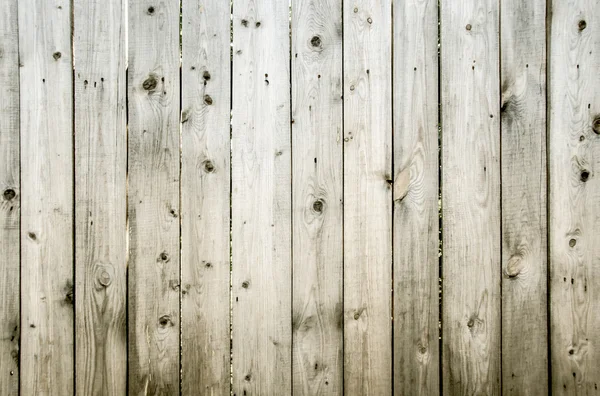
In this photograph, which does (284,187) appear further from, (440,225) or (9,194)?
(9,194)

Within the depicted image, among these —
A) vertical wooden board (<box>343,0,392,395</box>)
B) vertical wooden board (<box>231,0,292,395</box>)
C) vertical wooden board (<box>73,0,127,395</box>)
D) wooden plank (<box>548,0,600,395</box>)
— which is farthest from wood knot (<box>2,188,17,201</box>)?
wooden plank (<box>548,0,600,395</box>)

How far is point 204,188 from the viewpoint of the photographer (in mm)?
1379

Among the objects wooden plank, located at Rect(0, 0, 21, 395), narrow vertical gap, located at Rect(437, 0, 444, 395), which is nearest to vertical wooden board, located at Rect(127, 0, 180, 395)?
wooden plank, located at Rect(0, 0, 21, 395)

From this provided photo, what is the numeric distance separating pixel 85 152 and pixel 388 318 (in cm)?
106

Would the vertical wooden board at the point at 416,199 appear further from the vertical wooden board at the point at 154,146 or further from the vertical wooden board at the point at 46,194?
the vertical wooden board at the point at 46,194

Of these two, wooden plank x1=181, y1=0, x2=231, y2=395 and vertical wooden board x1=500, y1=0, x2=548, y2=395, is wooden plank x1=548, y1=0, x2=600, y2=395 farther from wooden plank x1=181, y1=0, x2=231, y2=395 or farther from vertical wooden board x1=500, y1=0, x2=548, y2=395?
wooden plank x1=181, y1=0, x2=231, y2=395

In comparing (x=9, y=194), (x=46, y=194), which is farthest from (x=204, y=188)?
(x=9, y=194)

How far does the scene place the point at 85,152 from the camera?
1376 millimetres

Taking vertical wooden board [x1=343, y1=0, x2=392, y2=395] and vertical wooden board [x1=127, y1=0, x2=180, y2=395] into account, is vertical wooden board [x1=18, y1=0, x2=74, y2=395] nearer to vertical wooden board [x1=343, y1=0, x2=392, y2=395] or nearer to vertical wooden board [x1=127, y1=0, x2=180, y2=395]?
vertical wooden board [x1=127, y1=0, x2=180, y2=395]

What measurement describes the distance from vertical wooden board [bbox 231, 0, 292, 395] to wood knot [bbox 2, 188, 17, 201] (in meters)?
0.67

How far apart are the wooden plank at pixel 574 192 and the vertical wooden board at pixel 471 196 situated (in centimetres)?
18

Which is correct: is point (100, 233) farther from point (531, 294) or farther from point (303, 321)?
point (531, 294)

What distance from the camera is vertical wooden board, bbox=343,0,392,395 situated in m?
1.39

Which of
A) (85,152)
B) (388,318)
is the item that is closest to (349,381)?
(388,318)
